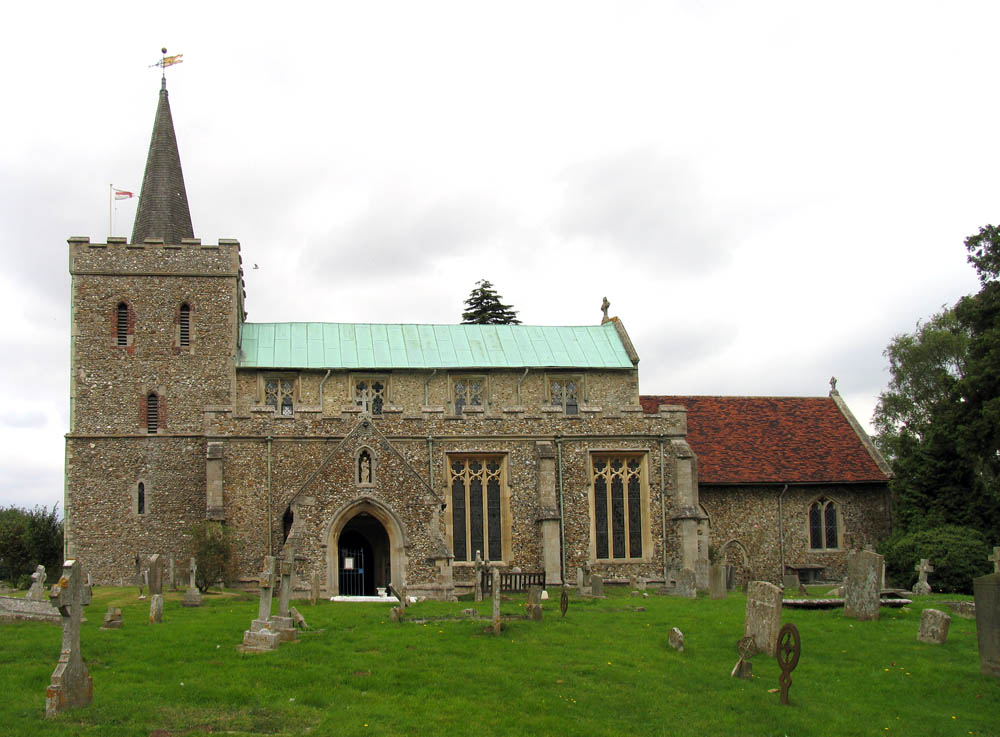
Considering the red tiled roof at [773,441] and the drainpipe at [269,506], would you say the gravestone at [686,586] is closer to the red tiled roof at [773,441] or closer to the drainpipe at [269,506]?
the red tiled roof at [773,441]

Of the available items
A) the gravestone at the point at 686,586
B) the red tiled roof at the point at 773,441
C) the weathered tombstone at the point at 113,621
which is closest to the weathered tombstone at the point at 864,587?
the gravestone at the point at 686,586

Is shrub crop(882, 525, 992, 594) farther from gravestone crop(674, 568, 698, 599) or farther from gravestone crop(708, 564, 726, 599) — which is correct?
gravestone crop(708, 564, 726, 599)

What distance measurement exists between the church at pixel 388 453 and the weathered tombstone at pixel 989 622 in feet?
41.2

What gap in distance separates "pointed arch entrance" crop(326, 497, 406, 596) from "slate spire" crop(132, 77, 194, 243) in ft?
37.4

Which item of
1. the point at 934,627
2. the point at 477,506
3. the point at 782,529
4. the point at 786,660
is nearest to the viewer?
the point at 786,660

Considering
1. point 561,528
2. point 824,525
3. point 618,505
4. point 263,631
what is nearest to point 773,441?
point 824,525

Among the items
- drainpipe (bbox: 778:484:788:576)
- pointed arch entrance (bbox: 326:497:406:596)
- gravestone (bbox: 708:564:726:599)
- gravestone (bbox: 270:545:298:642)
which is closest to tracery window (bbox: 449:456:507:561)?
pointed arch entrance (bbox: 326:497:406:596)

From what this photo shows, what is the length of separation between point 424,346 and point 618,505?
28.1ft

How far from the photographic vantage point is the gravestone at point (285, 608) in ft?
53.9

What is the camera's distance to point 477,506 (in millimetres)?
30562

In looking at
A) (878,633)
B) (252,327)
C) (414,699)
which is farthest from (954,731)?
(252,327)

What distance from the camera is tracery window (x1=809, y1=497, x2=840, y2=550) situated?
33938mm

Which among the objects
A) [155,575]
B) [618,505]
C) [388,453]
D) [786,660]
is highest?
[388,453]

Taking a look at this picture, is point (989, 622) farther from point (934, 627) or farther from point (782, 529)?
point (782, 529)
